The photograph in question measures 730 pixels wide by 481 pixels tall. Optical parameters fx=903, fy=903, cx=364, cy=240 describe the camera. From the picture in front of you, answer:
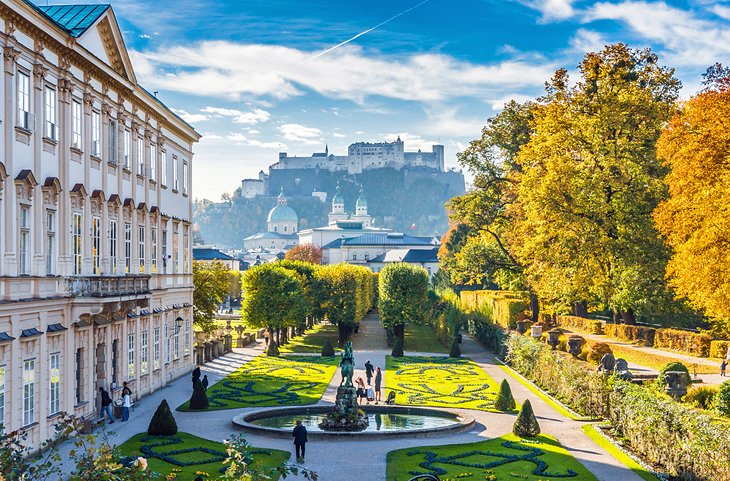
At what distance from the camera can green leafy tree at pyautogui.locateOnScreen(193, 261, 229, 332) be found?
2036 inches

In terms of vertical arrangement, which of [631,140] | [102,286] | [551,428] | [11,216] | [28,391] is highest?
[631,140]

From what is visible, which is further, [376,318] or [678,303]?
[376,318]

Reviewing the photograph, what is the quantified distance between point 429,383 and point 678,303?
14.9 metres

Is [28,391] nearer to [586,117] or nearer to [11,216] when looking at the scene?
[11,216]

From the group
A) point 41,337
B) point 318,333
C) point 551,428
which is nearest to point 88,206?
point 41,337

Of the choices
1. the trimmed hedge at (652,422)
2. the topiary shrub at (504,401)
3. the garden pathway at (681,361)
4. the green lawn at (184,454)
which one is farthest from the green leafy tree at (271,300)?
the green lawn at (184,454)

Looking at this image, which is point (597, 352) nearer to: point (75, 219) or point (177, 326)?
point (177, 326)

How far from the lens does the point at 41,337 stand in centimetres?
2614

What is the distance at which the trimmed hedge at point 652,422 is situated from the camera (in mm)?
21828

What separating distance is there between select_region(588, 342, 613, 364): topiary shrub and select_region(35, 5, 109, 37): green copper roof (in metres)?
26.9

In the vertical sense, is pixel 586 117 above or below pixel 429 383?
above

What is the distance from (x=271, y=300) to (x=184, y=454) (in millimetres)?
34835

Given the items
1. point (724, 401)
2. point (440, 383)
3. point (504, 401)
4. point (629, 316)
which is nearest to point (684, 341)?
point (629, 316)

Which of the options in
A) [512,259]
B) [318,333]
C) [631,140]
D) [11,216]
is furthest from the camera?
[318,333]
